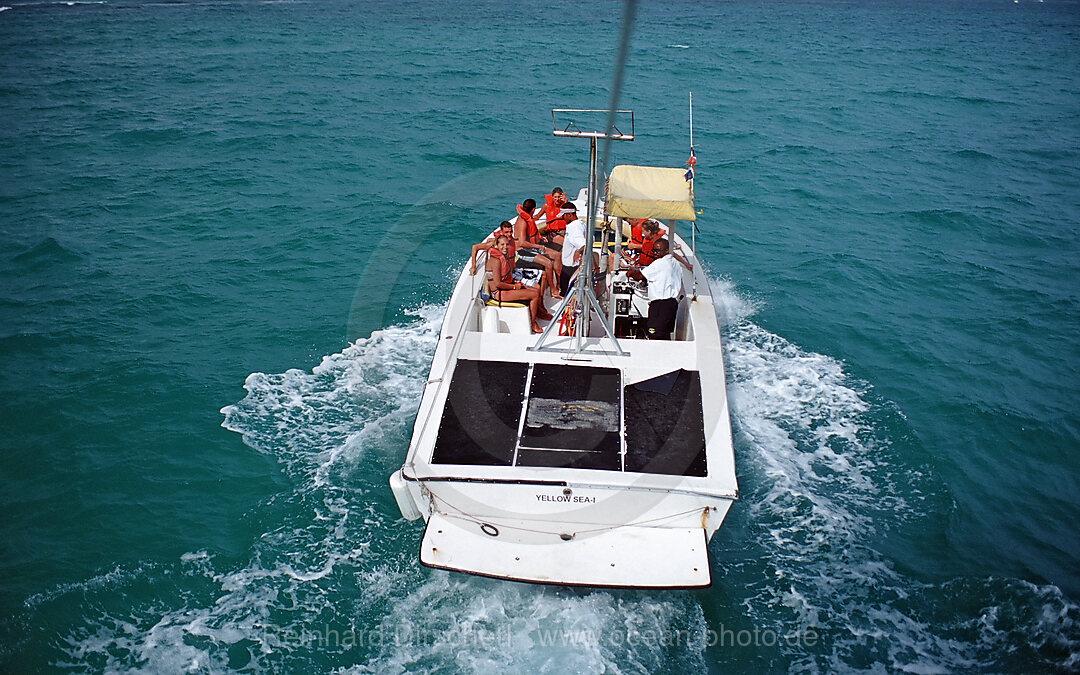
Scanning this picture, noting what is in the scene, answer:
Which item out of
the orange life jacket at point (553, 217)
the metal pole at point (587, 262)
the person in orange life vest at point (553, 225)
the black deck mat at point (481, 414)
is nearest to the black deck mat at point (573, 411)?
the black deck mat at point (481, 414)

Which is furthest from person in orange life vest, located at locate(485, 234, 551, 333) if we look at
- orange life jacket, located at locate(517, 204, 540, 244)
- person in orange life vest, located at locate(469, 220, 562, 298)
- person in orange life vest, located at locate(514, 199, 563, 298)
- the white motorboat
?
orange life jacket, located at locate(517, 204, 540, 244)

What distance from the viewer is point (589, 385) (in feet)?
26.3

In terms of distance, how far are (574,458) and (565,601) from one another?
1.48m

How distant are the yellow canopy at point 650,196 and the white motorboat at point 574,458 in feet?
4.98

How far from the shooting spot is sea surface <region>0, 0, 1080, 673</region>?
7.51 meters

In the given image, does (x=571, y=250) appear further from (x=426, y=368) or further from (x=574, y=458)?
(x=574, y=458)

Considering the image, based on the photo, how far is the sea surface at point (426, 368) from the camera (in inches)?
296

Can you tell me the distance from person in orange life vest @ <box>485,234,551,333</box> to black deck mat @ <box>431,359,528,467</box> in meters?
1.76

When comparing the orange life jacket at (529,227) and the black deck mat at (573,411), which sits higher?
the orange life jacket at (529,227)

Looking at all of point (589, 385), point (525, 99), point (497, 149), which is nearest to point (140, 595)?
point (589, 385)

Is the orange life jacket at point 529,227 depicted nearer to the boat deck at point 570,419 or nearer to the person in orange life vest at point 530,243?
the person in orange life vest at point 530,243

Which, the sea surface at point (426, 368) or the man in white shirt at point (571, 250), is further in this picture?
the man in white shirt at point (571, 250)

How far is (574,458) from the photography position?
7.14 m

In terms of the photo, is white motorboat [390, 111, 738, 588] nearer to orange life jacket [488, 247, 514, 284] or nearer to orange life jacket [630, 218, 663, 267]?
orange life jacket [488, 247, 514, 284]
